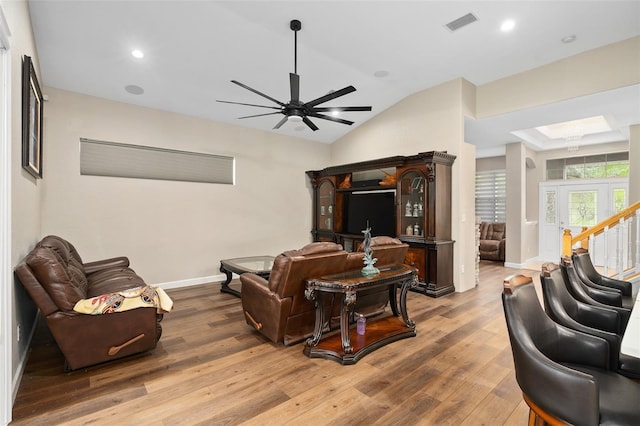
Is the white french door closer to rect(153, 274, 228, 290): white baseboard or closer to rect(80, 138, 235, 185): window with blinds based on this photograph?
rect(80, 138, 235, 185): window with blinds

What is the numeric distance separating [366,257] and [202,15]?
126 inches

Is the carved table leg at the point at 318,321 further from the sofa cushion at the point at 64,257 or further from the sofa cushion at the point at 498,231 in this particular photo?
the sofa cushion at the point at 498,231

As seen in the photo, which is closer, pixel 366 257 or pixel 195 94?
pixel 366 257

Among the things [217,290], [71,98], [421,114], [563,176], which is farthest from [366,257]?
[563,176]

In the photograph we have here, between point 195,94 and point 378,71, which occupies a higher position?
point 378,71

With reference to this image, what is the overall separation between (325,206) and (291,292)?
13.9ft

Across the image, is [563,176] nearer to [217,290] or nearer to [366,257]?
[366,257]

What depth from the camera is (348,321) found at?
9.98ft

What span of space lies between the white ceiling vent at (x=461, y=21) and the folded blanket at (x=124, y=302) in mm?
4241

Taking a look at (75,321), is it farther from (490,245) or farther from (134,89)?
(490,245)

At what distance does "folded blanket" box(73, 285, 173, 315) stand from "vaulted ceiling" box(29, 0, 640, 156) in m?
2.89

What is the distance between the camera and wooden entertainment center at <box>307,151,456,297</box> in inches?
195

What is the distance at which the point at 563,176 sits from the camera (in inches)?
310

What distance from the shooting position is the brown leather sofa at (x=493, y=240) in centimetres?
802
